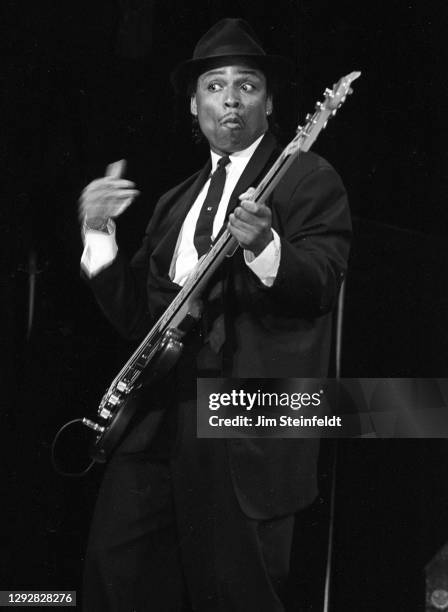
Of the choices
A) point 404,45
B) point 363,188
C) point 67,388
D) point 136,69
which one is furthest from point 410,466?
point 136,69

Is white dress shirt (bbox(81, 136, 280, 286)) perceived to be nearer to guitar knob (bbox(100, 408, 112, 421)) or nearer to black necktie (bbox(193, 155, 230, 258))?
black necktie (bbox(193, 155, 230, 258))

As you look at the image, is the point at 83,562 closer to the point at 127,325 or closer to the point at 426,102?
the point at 127,325

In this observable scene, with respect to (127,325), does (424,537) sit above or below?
below

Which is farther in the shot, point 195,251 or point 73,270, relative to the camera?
point 73,270

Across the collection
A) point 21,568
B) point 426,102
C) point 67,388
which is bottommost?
point 21,568

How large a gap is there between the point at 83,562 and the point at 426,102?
1.61 m

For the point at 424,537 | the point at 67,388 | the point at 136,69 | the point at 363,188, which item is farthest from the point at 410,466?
the point at 136,69

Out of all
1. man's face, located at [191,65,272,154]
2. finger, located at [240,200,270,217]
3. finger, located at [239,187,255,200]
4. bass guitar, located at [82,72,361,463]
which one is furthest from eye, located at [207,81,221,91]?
finger, located at [240,200,270,217]

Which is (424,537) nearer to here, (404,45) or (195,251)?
(195,251)

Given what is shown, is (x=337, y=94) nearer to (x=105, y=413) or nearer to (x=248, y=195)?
(x=248, y=195)

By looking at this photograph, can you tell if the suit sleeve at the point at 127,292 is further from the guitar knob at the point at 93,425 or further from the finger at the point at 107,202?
the guitar knob at the point at 93,425

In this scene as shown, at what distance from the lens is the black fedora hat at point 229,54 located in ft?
8.60

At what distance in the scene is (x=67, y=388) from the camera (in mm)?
2760

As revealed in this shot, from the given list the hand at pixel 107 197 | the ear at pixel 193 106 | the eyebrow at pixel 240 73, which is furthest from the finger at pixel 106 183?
the eyebrow at pixel 240 73
